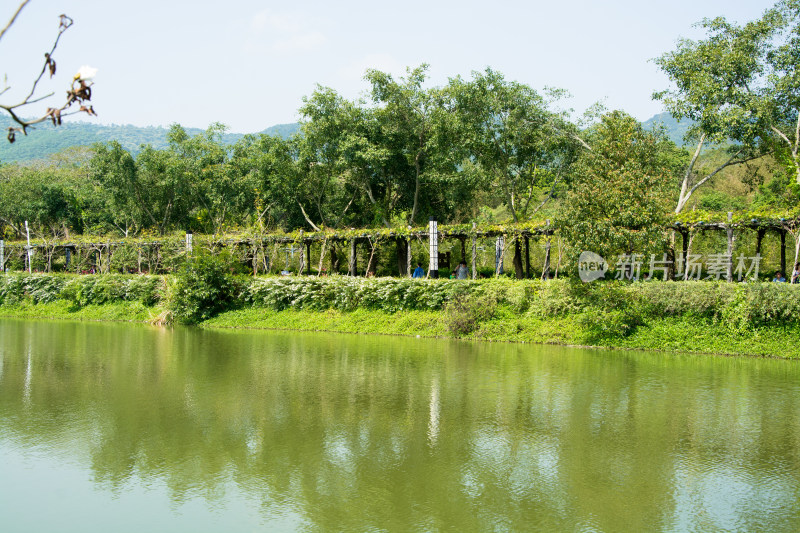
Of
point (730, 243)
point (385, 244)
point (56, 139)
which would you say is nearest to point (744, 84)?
point (730, 243)

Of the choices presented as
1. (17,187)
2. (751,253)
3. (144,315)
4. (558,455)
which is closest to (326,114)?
(144,315)

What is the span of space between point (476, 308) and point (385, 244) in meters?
10.2

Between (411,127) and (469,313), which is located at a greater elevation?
(411,127)

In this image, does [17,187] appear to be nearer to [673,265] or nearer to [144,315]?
[144,315]

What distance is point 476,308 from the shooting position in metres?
18.8

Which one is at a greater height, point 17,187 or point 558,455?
point 17,187

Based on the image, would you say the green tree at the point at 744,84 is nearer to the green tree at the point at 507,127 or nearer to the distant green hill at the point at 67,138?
the green tree at the point at 507,127

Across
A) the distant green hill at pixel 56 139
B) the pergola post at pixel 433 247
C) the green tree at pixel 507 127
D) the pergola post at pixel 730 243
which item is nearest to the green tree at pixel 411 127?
the green tree at pixel 507 127

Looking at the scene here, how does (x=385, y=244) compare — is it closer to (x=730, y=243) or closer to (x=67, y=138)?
(x=730, y=243)

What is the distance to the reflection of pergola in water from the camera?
19.4 m

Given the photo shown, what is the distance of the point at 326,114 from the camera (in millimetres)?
27000

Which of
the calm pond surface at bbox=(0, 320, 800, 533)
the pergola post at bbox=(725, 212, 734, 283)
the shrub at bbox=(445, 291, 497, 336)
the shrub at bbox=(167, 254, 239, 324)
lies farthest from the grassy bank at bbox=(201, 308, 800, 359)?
the pergola post at bbox=(725, 212, 734, 283)

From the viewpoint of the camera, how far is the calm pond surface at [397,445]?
6.02m

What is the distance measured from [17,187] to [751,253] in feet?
136
